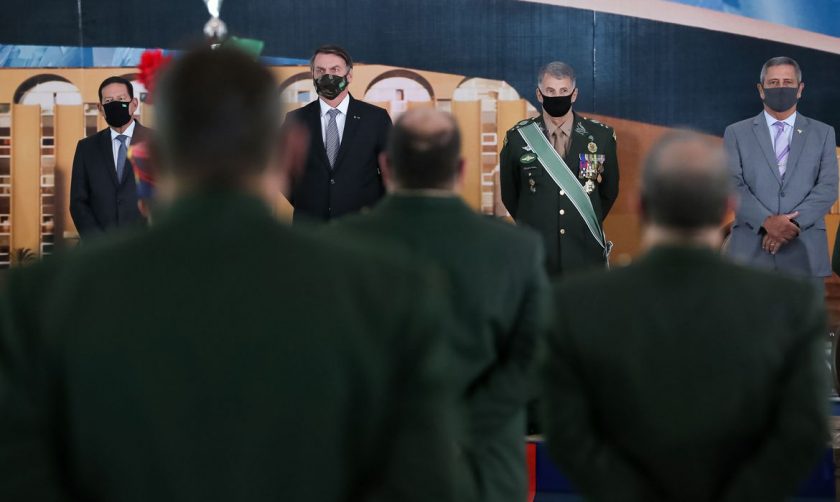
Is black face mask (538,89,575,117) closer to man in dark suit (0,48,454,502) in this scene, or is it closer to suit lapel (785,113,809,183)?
suit lapel (785,113,809,183)

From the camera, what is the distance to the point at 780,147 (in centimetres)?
534

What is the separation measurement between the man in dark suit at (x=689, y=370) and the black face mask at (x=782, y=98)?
3812mm

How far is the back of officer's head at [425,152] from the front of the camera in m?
2.31

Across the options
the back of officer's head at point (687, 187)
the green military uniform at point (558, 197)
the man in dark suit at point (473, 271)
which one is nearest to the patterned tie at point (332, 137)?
the green military uniform at point (558, 197)

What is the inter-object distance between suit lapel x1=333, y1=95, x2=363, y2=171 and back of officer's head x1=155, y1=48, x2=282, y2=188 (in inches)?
164

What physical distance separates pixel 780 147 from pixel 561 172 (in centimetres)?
105

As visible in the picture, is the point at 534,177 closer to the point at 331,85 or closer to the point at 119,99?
the point at 331,85

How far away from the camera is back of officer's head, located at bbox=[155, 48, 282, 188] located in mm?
1196

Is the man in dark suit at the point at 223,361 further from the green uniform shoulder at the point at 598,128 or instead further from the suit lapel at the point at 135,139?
the suit lapel at the point at 135,139

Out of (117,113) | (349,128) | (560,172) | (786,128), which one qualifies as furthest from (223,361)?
(117,113)

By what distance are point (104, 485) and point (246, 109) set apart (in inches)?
16.7

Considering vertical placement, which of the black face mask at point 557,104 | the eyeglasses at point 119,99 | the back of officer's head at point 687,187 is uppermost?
the eyeglasses at point 119,99

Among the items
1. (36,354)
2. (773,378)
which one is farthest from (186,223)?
(773,378)

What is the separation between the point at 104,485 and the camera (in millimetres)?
1188
